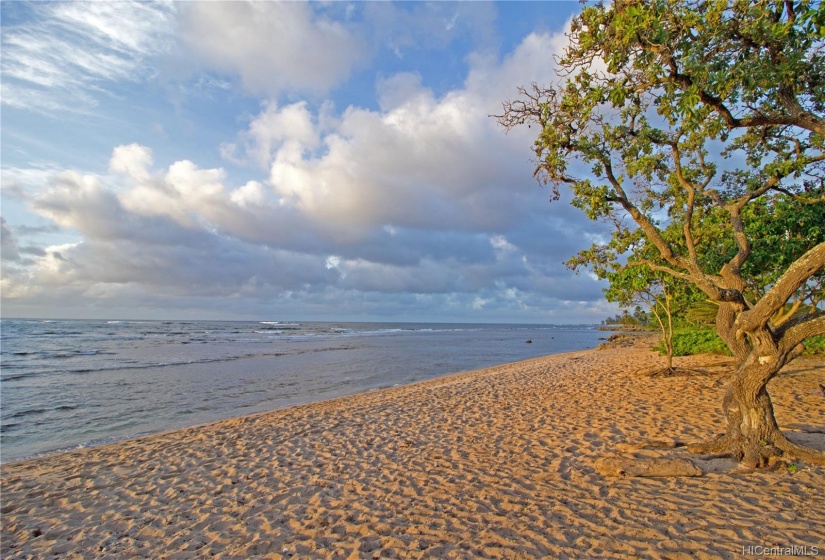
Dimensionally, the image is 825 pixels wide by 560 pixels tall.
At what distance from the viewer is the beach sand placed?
4.47m

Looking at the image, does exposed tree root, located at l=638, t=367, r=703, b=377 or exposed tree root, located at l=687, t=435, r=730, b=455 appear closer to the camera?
exposed tree root, located at l=687, t=435, r=730, b=455

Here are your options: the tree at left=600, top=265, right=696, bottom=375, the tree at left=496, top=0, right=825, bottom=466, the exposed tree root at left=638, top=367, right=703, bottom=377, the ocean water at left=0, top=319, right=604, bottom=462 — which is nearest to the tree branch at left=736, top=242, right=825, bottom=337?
the tree at left=496, top=0, right=825, bottom=466

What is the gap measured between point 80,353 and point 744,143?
39.6 m

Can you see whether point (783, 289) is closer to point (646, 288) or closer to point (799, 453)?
point (799, 453)

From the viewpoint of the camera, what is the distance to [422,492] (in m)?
5.93

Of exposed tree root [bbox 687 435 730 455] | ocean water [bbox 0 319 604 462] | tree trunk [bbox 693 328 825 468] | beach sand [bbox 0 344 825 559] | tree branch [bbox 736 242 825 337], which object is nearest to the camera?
beach sand [bbox 0 344 825 559]

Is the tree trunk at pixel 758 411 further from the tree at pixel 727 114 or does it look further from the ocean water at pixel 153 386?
the ocean water at pixel 153 386

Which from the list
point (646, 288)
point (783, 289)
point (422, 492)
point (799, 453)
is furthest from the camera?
point (646, 288)

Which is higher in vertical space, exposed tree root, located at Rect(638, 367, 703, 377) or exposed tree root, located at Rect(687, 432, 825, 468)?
exposed tree root, located at Rect(687, 432, 825, 468)

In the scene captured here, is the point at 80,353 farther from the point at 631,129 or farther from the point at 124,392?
the point at 631,129

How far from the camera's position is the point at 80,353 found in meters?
32.0

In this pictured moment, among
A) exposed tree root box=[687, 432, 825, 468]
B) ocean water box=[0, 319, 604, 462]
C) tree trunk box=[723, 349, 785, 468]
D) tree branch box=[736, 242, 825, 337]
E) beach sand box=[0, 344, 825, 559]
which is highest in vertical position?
tree branch box=[736, 242, 825, 337]

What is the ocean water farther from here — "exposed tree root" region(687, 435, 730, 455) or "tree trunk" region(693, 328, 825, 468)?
"tree trunk" region(693, 328, 825, 468)

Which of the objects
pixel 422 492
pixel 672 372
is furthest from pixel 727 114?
pixel 672 372
